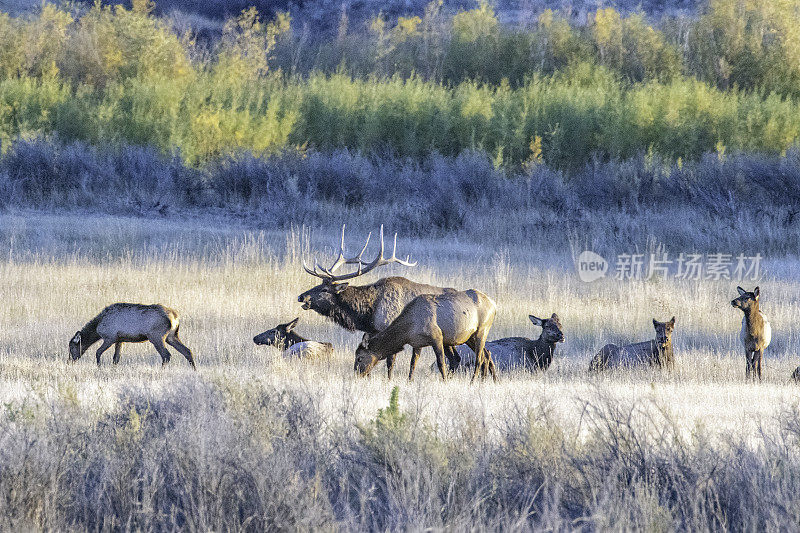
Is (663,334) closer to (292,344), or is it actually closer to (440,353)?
(440,353)

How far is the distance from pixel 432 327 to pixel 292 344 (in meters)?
3.13

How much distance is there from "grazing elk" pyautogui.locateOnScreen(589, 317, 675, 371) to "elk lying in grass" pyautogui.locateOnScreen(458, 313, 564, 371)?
506mm

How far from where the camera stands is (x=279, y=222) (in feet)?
84.8

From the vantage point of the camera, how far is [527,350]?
11.7m

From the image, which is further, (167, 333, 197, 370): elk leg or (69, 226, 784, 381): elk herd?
(167, 333, 197, 370): elk leg

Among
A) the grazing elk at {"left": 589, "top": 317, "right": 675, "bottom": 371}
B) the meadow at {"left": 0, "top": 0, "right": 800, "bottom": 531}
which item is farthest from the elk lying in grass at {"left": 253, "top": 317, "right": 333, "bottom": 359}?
the grazing elk at {"left": 589, "top": 317, "right": 675, "bottom": 371}

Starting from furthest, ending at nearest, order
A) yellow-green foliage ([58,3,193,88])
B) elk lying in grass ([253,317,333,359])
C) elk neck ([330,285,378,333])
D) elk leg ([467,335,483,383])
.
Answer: yellow-green foliage ([58,3,193,88])
elk lying in grass ([253,317,333,359])
elk neck ([330,285,378,333])
elk leg ([467,335,483,383])

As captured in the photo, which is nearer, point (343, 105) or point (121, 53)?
point (343, 105)

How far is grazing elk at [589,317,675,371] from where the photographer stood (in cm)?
1137

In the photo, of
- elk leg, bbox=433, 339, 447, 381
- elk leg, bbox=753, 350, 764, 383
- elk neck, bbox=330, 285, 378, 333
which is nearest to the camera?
elk leg, bbox=433, 339, 447, 381

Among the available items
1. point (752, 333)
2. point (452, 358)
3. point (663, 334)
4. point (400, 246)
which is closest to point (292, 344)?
point (452, 358)

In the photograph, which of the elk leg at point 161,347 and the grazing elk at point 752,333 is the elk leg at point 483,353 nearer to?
the grazing elk at point 752,333

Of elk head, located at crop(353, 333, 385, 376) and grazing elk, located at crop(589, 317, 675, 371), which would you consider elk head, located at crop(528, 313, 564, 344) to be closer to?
grazing elk, located at crop(589, 317, 675, 371)

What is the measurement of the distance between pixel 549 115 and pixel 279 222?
1014 centimetres
